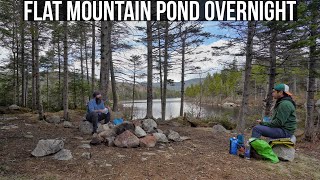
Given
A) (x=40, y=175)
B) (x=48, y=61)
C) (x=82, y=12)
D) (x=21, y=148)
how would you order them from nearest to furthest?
(x=40, y=175) → (x=21, y=148) → (x=82, y=12) → (x=48, y=61)

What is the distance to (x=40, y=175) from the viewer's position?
340cm

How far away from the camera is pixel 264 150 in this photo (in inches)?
192

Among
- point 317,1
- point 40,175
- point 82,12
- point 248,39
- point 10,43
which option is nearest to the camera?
point 40,175

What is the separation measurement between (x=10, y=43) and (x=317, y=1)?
20.3 metres

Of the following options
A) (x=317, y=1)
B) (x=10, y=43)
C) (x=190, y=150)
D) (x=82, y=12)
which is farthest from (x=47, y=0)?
(x=10, y=43)

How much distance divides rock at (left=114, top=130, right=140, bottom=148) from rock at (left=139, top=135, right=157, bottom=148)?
122mm

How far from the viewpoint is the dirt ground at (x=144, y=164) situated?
11.9 ft

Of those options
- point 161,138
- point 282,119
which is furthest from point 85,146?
point 282,119

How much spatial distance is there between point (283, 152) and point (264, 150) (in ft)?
1.77

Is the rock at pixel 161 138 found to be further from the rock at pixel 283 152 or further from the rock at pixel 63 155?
the rock at pixel 283 152

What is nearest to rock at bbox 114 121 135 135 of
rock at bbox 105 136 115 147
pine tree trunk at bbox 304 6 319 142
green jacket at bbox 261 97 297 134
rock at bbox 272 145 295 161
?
rock at bbox 105 136 115 147

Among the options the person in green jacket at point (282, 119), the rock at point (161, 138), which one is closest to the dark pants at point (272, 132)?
the person in green jacket at point (282, 119)

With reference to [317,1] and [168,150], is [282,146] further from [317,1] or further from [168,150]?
[317,1]

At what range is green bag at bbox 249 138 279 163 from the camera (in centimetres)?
483
